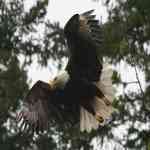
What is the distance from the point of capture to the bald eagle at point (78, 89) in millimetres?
10055

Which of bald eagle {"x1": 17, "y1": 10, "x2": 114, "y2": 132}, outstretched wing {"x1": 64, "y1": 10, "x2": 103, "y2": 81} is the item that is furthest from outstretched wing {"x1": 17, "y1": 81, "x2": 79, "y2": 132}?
outstretched wing {"x1": 64, "y1": 10, "x2": 103, "y2": 81}

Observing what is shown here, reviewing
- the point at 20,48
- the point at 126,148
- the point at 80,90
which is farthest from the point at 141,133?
the point at 20,48

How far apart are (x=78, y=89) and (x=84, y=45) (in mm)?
507

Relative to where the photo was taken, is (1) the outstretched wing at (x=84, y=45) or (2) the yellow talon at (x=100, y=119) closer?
(1) the outstretched wing at (x=84, y=45)

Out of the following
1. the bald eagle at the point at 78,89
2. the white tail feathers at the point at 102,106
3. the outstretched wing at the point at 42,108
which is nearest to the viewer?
the outstretched wing at the point at 42,108

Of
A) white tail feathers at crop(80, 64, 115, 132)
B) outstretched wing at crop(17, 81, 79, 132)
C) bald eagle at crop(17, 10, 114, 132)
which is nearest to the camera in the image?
outstretched wing at crop(17, 81, 79, 132)

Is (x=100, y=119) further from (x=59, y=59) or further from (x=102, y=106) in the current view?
(x=59, y=59)

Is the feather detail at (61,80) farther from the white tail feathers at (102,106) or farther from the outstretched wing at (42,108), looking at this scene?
the white tail feathers at (102,106)

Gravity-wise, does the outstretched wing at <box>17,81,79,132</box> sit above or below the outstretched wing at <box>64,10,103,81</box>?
below

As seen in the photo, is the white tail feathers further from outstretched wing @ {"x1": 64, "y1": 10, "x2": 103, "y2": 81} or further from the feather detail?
the feather detail

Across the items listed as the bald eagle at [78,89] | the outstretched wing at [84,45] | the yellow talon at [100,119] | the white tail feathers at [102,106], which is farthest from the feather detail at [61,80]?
the yellow talon at [100,119]

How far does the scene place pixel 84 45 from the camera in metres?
10.2

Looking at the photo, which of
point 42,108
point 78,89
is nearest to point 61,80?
point 78,89

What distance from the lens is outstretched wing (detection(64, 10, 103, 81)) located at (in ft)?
33.2
